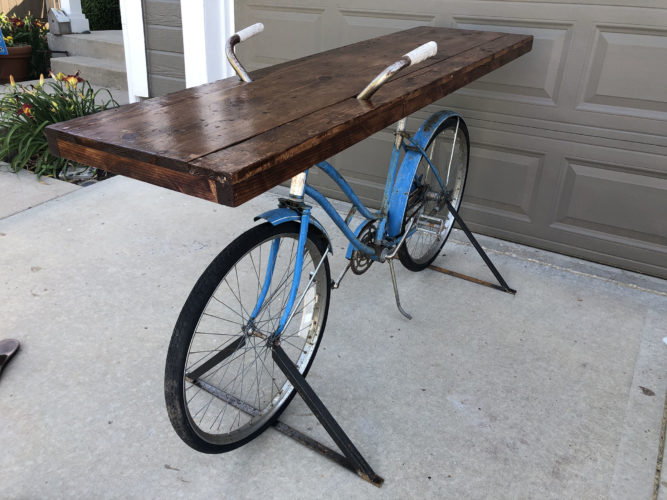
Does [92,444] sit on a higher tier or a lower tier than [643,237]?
lower

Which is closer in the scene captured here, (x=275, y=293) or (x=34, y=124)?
(x=275, y=293)

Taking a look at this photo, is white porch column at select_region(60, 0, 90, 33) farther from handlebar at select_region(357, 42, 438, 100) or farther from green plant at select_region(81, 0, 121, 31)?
handlebar at select_region(357, 42, 438, 100)

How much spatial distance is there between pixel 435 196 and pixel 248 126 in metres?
1.37

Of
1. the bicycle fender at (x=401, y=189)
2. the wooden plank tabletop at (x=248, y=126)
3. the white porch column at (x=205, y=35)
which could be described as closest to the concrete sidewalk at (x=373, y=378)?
the bicycle fender at (x=401, y=189)

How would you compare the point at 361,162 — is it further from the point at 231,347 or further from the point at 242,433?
the point at 242,433

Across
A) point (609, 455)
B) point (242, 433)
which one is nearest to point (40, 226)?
point (242, 433)

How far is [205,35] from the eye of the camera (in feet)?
11.5

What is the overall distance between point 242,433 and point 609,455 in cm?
114

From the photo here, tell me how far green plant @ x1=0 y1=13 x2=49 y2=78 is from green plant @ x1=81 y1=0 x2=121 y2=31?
82 centimetres

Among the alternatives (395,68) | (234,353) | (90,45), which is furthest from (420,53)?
(90,45)

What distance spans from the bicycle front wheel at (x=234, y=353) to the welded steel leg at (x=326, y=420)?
0.28ft

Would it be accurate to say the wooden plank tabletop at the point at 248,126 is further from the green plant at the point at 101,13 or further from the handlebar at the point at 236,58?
the green plant at the point at 101,13

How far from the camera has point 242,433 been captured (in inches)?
67.2

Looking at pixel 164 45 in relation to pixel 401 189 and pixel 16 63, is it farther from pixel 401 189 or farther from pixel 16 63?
pixel 401 189
